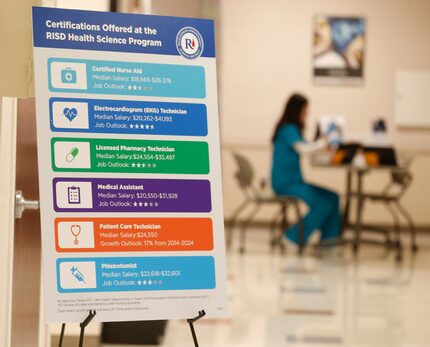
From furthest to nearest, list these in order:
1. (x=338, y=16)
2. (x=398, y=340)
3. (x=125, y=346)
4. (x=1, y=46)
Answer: (x=338, y=16) < (x=398, y=340) < (x=125, y=346) < (x=1, y=46)

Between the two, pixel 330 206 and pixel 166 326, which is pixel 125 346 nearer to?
pixel 166 326

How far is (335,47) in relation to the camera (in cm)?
977

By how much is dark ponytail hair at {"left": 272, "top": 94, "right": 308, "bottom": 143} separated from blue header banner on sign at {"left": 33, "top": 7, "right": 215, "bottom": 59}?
5551 millimetres

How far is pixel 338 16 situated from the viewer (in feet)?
31.9

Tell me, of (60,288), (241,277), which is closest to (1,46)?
(60,288)

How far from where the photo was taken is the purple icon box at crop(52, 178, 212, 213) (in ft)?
6.60

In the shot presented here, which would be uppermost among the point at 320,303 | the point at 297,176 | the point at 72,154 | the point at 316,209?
the point at 72,154

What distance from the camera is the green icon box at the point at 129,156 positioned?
2.01 m

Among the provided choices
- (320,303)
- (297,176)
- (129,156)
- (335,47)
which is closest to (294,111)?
(297,176)

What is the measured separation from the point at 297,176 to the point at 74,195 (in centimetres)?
593

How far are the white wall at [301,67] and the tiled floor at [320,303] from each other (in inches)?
86.7

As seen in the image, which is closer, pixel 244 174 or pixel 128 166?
pixel 128 166

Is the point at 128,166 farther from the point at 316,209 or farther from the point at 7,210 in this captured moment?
the point at 316,209

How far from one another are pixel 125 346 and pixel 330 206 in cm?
414
